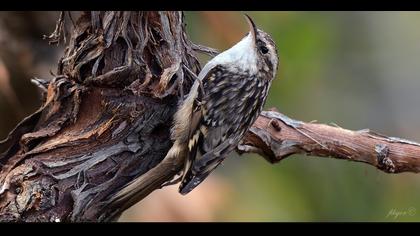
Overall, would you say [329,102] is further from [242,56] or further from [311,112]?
[242,56]

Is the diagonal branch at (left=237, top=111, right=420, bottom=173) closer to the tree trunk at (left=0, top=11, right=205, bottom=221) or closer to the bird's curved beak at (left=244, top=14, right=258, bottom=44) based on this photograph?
the bird's curved beak at (left=244, top=14, right=258, bottom=44)

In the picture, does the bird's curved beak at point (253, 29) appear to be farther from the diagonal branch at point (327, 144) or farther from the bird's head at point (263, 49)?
the diagonal branch at point (327, 144)

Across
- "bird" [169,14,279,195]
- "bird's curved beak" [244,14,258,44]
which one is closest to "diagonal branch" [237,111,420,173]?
"bird" [169,14,279,195]

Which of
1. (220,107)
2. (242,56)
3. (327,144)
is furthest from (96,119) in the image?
(327,144)

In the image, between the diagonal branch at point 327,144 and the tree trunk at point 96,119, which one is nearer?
the tree trunk at point 96,119

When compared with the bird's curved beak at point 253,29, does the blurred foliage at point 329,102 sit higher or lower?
lower

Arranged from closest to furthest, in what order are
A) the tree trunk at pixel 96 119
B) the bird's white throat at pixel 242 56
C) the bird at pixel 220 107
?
the tree trunk at pixel 96 119, the bird at pixel 220 107, the bird's white throat at pixel 242 56

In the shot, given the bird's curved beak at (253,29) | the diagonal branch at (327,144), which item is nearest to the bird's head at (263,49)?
the bird's curved beak at (253,29)
